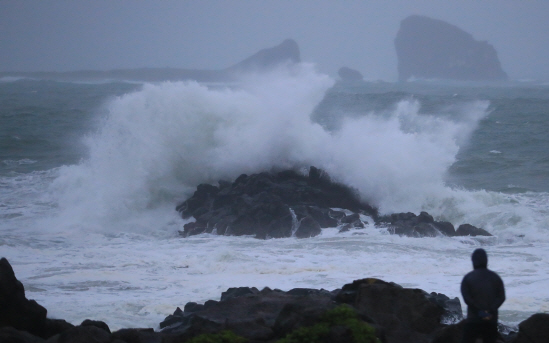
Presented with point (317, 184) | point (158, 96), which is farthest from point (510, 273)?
point (158, 96)

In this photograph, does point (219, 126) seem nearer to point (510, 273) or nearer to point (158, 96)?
point (158, 96)

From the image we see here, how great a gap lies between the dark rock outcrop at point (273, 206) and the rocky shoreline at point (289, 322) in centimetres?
622

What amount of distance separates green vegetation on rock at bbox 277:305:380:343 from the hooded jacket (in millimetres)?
1009

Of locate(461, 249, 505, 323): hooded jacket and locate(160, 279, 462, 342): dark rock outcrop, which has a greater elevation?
locate(461, 249, 505, 323): hooded jacket

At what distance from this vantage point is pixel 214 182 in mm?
18891

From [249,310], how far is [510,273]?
5.80 meters

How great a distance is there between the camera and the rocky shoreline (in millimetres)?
6289

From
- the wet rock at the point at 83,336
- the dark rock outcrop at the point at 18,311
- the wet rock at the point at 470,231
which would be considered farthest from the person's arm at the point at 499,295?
the wet rock at the point at 470,231

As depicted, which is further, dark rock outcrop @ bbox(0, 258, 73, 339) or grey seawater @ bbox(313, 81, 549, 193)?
grey seawater @ bbox(313, 81, 549, 193)

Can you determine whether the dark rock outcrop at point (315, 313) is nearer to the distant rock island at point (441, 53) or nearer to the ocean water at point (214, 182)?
the ocean water at point (214, 182)

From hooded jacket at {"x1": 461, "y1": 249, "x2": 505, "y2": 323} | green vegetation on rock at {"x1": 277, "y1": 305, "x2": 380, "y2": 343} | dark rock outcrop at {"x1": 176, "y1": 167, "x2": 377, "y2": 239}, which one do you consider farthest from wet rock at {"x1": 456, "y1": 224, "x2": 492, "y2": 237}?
hooded jacket at {"x1": 461, "y1": 249, "x2": 505, "y2": 323}

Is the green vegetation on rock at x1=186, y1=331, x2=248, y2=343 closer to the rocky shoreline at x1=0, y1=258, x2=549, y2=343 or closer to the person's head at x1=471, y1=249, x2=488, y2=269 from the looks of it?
the rocky shoreline at x1=0, y1=258, x2=549, y2=343

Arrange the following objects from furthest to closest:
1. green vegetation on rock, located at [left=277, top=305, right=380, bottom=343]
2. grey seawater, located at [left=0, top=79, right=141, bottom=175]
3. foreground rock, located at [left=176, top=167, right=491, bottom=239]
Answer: grey seawater, located at [left=0, top=79, right=141, bottom=175] < foreground rock, located at [left=176, top=167, right=491, bottom=239] < green vegetation on rock, located at [left=277, top=305, right=380, bottom=343]

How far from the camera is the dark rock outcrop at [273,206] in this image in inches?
582
